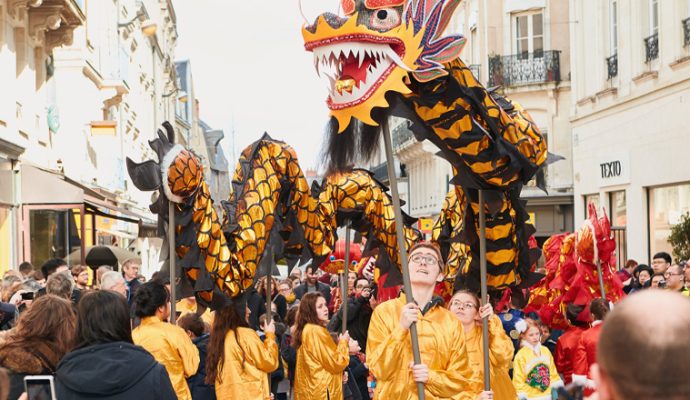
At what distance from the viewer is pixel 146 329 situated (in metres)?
7.59

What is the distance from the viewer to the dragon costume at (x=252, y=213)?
26.9 ft

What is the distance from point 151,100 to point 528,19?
62.4 feet

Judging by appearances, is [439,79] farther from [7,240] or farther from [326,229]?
[7,240]

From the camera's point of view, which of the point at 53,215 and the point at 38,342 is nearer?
the point at 38,342

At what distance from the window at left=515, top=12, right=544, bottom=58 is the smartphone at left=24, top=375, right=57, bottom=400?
29.1 metres

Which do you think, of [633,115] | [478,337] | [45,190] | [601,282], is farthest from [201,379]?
[633,115]

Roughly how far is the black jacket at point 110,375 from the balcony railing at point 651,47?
58.5 feet

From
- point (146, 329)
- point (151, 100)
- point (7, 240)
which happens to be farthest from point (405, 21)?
point (151, 100)

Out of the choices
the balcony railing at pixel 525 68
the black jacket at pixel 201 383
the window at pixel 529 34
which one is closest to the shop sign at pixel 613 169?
the balcony railing at pixel 525 68

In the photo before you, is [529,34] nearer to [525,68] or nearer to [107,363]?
[525,68]

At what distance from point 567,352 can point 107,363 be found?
5.93 metres

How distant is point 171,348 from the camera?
753 centimetres

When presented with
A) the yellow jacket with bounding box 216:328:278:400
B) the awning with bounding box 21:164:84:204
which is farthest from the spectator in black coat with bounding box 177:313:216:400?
the awning with bounding box 21:164:84:204

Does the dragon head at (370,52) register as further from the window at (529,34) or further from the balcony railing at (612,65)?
the window at (529,34)
